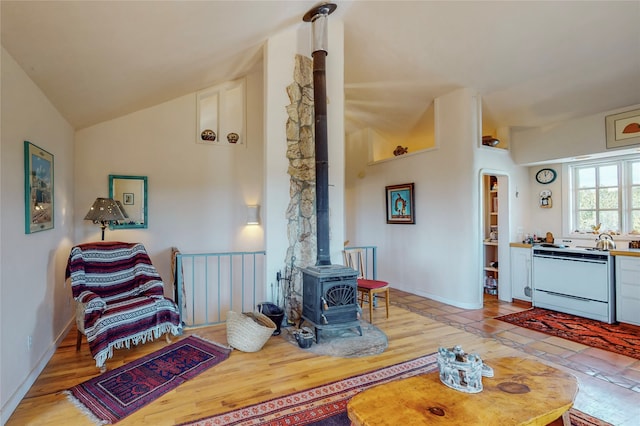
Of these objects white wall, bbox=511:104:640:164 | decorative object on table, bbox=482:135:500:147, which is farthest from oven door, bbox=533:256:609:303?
decorative object on table, bbox=482:135:500:147

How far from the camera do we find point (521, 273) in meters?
4.80

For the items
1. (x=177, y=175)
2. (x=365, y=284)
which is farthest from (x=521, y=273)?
(x=177, y=175)

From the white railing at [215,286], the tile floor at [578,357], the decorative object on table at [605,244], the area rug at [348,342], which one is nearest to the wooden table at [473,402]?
the tile floor at [578,357]

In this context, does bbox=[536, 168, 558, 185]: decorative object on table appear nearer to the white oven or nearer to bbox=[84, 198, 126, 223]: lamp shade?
the white oven

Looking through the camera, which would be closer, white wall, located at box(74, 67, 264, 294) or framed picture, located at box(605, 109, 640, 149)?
framed picture, located at box(605, 109, 640, 149)

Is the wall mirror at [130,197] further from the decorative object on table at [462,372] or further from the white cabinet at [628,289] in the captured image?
the white cabinet at [628,289]

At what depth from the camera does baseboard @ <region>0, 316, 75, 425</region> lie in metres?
1.98

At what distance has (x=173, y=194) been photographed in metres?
4.53

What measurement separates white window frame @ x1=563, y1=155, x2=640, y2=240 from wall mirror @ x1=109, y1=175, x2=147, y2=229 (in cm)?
614

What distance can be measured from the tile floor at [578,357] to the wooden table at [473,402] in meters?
0.83

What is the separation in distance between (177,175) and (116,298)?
195 centimetres

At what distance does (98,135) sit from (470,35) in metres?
4.71

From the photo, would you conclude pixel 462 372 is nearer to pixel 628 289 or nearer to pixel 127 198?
pixel 628 289

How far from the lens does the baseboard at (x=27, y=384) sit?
1.98 m
